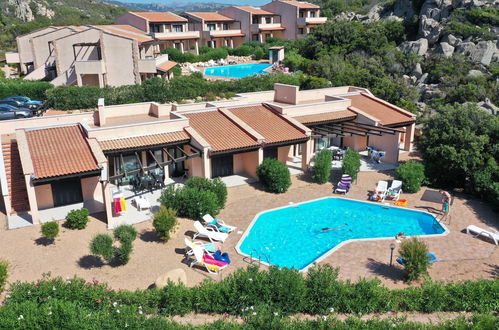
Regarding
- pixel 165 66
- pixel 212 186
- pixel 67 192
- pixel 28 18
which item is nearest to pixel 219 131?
pixel 212 186

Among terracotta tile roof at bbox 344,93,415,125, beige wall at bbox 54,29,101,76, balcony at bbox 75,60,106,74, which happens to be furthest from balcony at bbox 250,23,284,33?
terracotta tile roof at bbox 344,93,415,125

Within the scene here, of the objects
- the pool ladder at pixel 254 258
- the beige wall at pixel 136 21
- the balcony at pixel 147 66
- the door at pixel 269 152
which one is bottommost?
the pool ladder at pixel 254 258

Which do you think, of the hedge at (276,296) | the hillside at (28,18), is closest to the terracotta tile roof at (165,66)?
the hedge at (276,296)

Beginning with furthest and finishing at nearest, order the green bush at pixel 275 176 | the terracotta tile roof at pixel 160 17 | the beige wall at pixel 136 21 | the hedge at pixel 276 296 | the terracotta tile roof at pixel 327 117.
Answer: the terracotta tile roof at pixel 160 17
the beige wall at pixel 136 21
the terracotta tile roof at pixel 327 117
the green bush at pixel 275 176
the hedge at pixel 276 296

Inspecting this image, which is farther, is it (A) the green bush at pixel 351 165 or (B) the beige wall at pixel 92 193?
(A) the green bush at pixel 351 165

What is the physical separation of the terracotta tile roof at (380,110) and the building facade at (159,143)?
3.7 inches

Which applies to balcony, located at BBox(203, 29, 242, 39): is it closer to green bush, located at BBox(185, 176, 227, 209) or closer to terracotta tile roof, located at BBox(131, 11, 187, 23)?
terracotta tile roof, located at BBox(131, 11, 187, 23)

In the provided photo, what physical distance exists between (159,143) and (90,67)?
26.6m

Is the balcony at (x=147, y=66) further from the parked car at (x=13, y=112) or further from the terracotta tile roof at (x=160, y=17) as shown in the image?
the terracotta tile roof at (x=160, y=17)

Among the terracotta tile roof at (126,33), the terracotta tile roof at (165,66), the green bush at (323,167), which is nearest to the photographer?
the green bush at (323,167)

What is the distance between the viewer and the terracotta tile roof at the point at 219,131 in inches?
1090

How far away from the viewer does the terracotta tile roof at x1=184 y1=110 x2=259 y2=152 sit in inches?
1090

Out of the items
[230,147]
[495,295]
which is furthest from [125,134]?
[495,295]

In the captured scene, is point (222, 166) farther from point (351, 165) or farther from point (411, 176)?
point (411, 176)
